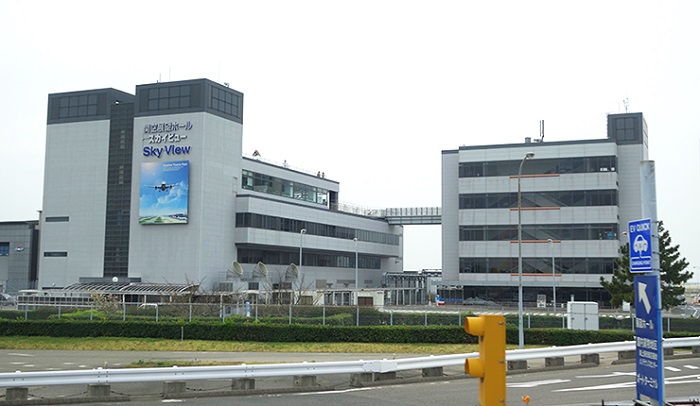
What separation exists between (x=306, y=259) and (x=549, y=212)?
29.4 m

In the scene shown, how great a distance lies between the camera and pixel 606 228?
253 feet

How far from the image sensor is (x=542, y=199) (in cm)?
7975

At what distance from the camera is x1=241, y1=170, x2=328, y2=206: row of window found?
80.1 meters

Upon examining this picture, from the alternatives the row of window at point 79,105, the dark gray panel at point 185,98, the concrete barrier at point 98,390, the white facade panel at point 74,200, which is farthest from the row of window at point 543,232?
the concrete barrier at point 98,390

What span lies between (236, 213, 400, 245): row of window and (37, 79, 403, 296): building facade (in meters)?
0.19

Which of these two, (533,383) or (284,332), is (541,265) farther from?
(533,383)

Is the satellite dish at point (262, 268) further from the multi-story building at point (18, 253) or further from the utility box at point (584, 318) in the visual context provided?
the utility box at point (584, 318)

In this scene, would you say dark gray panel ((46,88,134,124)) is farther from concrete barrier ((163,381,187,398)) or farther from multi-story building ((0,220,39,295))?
concrete barrier ((163,381,187,398))

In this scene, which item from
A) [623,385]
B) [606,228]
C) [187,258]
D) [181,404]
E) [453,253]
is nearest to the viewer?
[181,404]

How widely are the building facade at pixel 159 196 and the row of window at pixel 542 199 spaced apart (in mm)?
20037

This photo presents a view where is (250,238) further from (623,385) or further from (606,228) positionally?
(623,385)

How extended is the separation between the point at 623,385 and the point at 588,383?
1.02m

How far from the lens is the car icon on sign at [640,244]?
10.8m

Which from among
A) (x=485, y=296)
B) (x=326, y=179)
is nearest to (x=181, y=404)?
(x=485, y=296)
